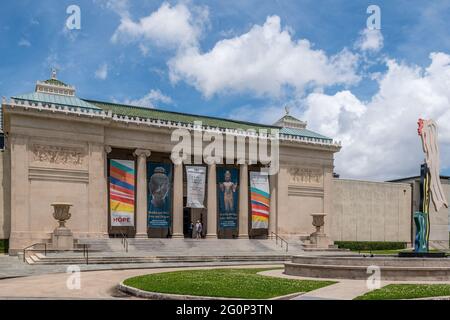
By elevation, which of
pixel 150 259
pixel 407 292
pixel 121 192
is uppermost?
pixel 121 192

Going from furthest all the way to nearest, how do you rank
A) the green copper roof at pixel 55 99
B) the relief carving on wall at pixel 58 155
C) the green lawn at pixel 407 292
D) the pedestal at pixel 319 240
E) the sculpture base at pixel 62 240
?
the pedestal at pixel 319 240 < the green copper roof at pixel 55 99 < the relief carving on wall at pixel 58 155 < the sculpture base at pixel 62 240 < the green lawn at pixel 407 292

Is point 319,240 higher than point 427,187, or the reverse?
point 427,187

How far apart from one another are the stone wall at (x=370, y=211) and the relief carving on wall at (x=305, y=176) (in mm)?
2998

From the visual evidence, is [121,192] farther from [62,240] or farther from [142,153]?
[62,240]

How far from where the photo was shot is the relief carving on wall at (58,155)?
4374 cm

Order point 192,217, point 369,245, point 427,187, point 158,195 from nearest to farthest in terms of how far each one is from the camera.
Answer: point 427,187, point 158,195, point 192,217, point 369,245

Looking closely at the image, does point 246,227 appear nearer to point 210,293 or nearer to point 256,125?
point 256,125

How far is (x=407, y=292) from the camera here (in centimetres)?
1748

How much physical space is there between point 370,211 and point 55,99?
36.5 meters

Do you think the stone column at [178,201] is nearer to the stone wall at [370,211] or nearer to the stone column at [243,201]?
the stone column at [243,201]

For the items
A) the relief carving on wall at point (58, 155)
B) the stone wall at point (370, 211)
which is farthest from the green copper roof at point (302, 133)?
the relief carving on wall at point (58, 155)

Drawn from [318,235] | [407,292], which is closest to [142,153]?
[318,235]

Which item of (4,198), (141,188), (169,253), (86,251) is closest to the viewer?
(86,251)

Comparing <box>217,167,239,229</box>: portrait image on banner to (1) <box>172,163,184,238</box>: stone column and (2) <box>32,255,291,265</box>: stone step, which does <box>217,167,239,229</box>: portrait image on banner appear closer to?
(1) <box>172,163,184,238</box>: stone column
